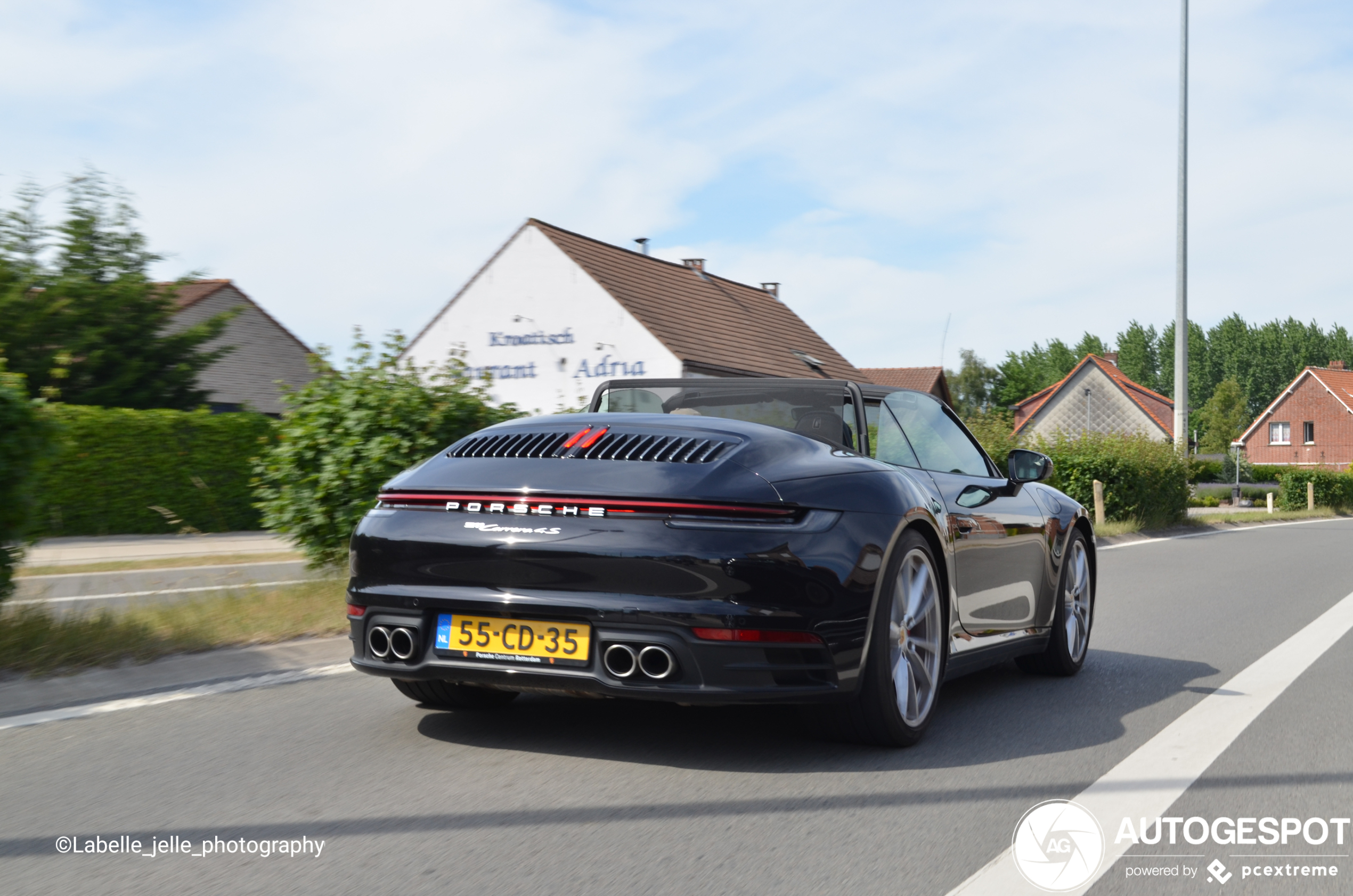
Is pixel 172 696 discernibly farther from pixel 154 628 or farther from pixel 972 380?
pixel 972 380

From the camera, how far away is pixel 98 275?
25.3 m

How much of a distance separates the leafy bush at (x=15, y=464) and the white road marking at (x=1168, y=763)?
477cm

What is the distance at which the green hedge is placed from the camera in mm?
19406

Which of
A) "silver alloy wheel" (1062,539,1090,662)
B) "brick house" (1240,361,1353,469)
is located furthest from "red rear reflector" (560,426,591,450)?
"brick house" (1240,361,1353,469)

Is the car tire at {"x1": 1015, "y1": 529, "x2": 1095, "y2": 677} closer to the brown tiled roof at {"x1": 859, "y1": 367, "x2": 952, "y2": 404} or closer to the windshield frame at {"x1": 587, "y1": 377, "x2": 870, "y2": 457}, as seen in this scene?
the windshield frame at {"x1": 587, "y1": 377, "x2": 870, "y2": 457}

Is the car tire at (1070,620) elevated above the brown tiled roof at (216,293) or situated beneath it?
situated beneath

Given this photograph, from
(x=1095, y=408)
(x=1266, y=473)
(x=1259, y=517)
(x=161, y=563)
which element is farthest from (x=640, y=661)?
(x=1095, y=408)

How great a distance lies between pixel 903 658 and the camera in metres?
4.73

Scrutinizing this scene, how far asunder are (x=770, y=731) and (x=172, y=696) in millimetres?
2510

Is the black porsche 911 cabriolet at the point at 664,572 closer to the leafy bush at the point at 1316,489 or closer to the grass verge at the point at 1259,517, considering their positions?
the grass verge at the point at 1259,517

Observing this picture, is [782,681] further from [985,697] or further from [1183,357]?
[1183,357]

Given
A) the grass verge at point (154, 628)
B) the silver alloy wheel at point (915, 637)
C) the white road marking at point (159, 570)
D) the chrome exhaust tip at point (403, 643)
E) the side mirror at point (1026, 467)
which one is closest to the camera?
the chrome exhaust tip at point (403, 643)

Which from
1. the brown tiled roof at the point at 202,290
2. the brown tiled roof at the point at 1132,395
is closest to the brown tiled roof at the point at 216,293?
the brown tiled roof at the point at 202,290

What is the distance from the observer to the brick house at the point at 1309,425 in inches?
3447
